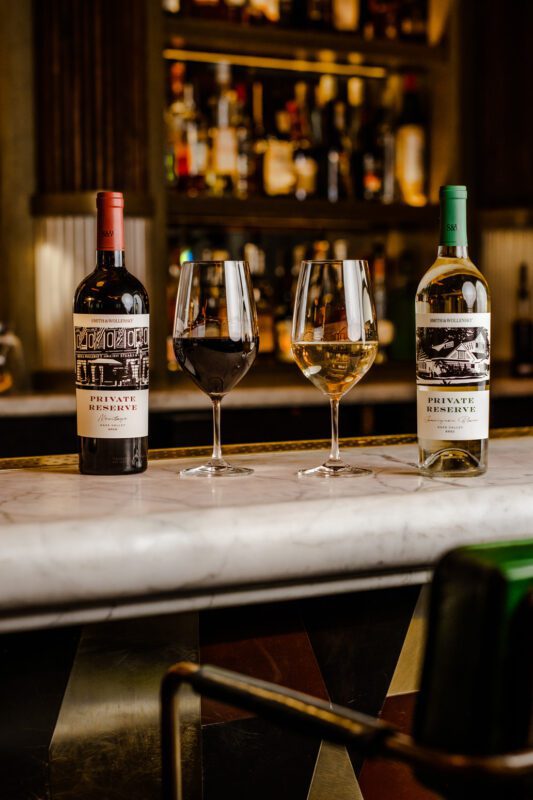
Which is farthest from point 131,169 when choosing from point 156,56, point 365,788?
point 365,788

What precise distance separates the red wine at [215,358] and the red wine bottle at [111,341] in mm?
43

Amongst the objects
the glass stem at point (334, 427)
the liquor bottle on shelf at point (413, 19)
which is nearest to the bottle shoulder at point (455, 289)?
the glass stem at point (334, 427)

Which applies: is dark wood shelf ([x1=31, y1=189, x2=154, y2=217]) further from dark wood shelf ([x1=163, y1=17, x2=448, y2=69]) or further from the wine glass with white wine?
the wine glass with white wine

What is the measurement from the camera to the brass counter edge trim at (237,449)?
1036 millimetres

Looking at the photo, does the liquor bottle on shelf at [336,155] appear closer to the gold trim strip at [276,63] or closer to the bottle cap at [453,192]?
the gold trim strip at [276,63]

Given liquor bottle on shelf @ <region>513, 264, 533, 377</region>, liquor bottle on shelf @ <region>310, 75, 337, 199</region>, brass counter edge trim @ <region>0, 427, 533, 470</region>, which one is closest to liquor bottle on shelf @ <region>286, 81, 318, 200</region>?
liquor bottle on shelf @ <region>310, 75, 337, 199</region>

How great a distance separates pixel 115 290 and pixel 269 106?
2.31 meters

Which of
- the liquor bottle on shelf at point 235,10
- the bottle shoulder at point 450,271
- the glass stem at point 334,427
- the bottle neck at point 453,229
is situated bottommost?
the glass stem at point 334,427

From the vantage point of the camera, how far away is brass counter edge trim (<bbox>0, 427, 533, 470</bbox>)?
3.40 ft

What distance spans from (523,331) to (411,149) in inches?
25.3

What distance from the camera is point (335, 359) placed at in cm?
93

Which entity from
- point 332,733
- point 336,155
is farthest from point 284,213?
point 332,733

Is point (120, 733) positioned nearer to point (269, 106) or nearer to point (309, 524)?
point (309, 524)

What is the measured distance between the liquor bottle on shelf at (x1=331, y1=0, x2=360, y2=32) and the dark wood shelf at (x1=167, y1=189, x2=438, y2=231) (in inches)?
21.2
